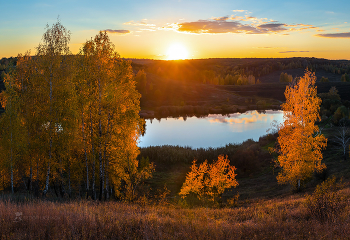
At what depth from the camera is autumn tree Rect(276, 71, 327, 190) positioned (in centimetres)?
2161

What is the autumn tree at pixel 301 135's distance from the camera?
2161 cm

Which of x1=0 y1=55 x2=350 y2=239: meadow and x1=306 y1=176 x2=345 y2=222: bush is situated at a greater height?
x1=306 y1=176 x2=345 y2=222: bush

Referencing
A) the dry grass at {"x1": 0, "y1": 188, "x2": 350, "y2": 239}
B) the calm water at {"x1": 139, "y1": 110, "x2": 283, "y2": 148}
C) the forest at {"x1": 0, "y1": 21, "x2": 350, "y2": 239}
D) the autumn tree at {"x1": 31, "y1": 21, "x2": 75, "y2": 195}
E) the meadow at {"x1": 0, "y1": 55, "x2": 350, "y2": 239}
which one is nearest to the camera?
the dry grass at {"x1": 0, "y1": 188, "x2": 350, "y2": 239}

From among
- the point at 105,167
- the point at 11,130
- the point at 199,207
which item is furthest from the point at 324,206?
the point at 11,130

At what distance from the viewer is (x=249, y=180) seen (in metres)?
34.0

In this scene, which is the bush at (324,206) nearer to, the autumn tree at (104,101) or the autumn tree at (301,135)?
the autumn tree at (104,101)

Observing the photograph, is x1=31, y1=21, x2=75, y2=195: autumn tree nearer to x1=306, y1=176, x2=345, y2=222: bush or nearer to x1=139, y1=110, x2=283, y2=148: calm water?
x1=306, y1=176, x2=345, y2=222: bush

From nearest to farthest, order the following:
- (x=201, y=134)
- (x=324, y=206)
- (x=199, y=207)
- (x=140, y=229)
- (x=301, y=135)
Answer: (x=140, y=229)
(x=324, y=206)
(x=199, y=207)
(x=301, y=135)
(x=201, y=134)

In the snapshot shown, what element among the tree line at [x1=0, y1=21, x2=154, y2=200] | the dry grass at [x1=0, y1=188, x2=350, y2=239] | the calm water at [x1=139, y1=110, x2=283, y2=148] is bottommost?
the calm water at [x1=139, y1=110, x2=283, y2=148]

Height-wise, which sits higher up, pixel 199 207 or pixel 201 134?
pixel 199 207

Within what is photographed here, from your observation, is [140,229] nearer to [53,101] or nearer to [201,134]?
[53,101]

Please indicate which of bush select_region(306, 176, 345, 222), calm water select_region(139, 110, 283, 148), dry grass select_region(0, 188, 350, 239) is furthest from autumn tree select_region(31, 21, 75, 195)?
calm water select_region(139, 110, 283, 148)

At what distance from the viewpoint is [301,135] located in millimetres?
21844

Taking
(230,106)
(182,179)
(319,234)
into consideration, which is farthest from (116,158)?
(230,106)
